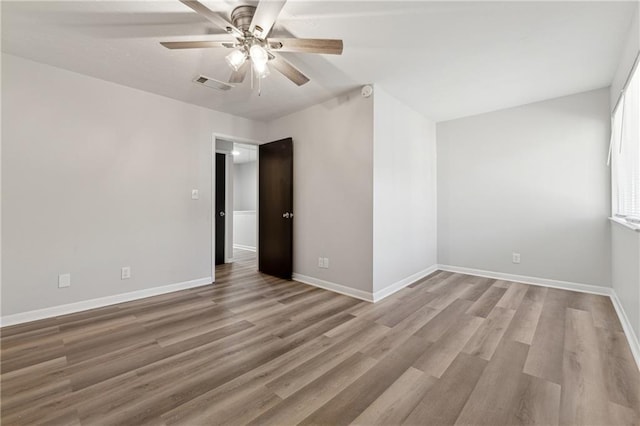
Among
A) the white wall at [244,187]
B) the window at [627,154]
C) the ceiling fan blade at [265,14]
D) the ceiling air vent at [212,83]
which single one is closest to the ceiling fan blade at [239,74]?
the ceiling fan blade at [265,14]

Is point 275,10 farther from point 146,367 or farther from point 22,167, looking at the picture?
point 22,167

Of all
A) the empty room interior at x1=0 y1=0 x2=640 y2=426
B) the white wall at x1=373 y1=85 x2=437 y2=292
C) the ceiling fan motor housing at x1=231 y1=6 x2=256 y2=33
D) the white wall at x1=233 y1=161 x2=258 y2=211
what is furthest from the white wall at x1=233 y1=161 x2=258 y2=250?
the ceiling fan motor housing at x1=231 y1=6 x2=256 y2=33

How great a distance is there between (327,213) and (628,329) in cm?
295

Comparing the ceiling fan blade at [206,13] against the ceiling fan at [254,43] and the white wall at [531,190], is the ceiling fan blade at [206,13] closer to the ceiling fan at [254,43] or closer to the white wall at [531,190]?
the ceiling fan at [254,43]

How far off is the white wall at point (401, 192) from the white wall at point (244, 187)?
5763 millimetres

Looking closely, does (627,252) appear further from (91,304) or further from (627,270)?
(91,304)

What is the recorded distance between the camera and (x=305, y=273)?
3877mm

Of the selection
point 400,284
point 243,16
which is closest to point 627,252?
point 400,284

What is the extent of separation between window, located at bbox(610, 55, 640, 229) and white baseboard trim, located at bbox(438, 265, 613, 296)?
37.0 inches

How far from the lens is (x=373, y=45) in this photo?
7.64ft

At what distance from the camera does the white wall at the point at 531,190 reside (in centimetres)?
325

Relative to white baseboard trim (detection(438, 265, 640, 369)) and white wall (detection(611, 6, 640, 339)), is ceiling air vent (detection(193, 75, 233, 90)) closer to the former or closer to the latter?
white wall (detection(611, 6, 640, 339))

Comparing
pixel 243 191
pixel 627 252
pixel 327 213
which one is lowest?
pixel 627 252

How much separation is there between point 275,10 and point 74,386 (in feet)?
8.42
